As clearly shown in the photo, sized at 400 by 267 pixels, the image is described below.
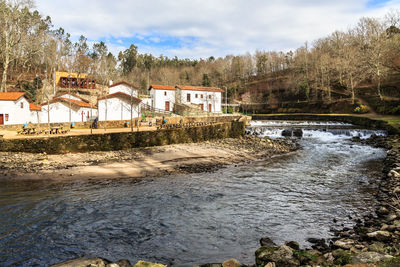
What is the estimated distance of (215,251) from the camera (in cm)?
859

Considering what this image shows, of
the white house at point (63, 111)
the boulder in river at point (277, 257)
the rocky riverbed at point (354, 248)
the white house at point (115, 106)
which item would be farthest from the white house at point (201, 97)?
the boulder in river at point (277, 257)

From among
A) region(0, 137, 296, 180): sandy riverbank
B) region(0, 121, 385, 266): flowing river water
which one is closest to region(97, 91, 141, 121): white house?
region(0, 137, 296, 180): sandy riverbank

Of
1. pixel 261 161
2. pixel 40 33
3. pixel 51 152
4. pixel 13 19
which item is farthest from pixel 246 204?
pixel 40 33

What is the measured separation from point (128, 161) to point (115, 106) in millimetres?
17547

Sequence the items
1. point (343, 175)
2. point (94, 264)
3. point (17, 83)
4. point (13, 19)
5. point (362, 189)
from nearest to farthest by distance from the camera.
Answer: point (94, 264), point (362, 189), point (343, 175), point (13, 19), point (17, 83)

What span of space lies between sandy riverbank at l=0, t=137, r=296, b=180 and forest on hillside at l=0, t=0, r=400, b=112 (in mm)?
23658

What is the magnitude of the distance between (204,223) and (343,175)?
12416 millimetres

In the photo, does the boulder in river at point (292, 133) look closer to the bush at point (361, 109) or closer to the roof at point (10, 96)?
the bush at point (361, 109)

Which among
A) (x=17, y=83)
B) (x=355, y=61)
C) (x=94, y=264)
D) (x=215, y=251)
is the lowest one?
(x=215, y=251)

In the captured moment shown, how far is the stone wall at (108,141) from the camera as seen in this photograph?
72.0 ft

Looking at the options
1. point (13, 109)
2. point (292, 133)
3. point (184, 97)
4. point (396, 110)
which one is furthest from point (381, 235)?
point (184, 97)

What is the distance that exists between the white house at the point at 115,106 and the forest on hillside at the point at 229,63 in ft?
36.3

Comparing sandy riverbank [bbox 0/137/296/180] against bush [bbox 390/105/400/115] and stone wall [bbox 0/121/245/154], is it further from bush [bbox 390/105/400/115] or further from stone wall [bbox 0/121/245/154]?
bush [bbox 390/105/400/115]

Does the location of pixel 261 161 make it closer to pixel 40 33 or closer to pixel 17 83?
pixel 17 83
